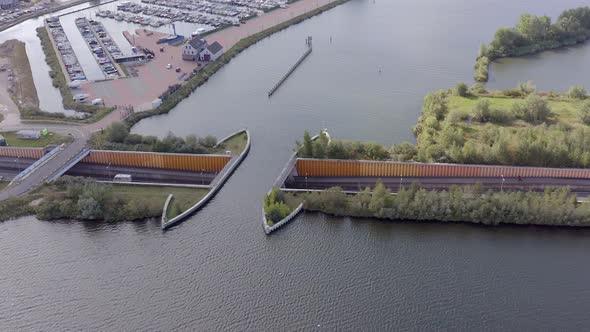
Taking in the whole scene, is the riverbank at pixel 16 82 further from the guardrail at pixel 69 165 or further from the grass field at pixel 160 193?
the grass field at pixel 160 193

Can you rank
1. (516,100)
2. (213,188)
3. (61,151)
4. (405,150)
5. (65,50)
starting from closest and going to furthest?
(213,188), (405,150), (61,151), (516,100), (65,50)

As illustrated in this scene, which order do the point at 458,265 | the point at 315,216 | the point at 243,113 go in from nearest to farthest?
the point at 458,265 → the point at 315,216 → the point at 243,113

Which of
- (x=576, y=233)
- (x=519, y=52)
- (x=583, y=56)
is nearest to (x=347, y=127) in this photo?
(x=576, y=233)

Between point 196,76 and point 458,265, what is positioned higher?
point 196,76

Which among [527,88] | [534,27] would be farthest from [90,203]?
[534,27]

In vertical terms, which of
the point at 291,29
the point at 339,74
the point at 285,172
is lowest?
the point at 285,172

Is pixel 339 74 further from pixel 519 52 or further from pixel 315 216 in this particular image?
pixel 315 216

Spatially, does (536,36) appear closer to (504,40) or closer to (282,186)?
(504,40)
